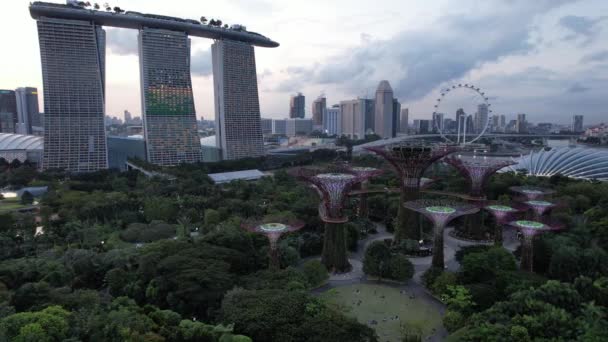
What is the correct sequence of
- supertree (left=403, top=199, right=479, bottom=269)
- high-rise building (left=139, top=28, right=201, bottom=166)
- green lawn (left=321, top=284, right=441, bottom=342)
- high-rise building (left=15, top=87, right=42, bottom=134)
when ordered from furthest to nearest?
high-rise building (left=15, top=87, right=42, bottom=134)
high-rise building (left=139, top=28, right=201, bottom=166)
supertree (left=403, top=199, right=479, bottom=269)
green lawn (left=321, top=284, right=441, bottom=342)

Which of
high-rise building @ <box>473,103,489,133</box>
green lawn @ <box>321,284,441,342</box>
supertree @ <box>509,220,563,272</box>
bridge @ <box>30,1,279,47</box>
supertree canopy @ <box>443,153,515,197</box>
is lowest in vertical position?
green lawn @ <box>321,284,441,342</box>

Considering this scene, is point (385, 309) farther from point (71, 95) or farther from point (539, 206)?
point (71, 95)

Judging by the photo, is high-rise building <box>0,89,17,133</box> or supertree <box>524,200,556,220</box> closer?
supertree <box>524,200,556,220</box>

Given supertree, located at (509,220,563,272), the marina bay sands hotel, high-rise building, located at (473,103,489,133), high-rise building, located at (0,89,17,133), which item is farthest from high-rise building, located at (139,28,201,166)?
high-rise building, located at (0,89,17,133)

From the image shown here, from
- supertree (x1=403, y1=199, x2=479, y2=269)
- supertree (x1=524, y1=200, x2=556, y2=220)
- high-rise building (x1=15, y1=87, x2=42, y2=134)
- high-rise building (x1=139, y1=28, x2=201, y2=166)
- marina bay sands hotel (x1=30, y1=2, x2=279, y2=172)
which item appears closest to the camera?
supertree (x1=403, y1=199, x2=479, y2=269)

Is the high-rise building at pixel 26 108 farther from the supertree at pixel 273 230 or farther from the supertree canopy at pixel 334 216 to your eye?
the supertree canopy at pixel 334 216

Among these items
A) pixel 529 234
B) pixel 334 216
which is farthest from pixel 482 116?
pixel 334 216

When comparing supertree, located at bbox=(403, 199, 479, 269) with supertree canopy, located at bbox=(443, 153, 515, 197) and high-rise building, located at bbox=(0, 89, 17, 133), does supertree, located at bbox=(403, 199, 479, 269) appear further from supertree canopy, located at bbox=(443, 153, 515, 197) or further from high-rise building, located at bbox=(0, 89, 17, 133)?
high-rise building, located at bbox=(0, 89, 17, 133)

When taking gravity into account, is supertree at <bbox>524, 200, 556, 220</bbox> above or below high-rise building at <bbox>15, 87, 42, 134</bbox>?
below
